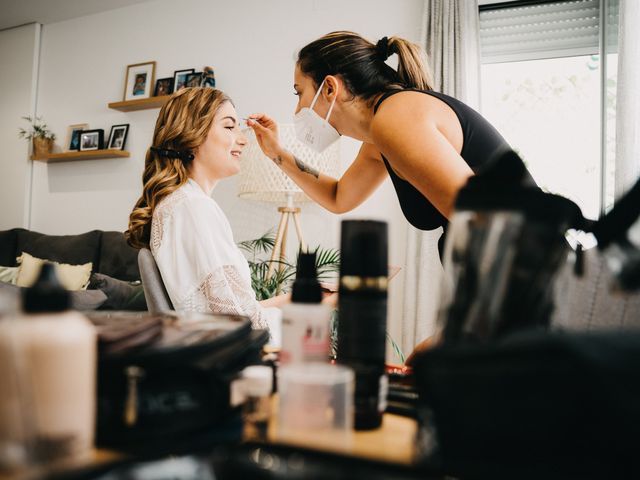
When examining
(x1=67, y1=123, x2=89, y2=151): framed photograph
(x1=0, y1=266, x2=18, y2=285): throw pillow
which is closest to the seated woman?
(x1=0, y1=266, x2=18, y2=285): throw pillow

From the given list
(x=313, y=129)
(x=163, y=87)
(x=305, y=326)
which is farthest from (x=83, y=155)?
(x=305, y=326)

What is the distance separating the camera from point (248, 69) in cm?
373

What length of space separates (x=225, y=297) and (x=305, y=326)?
0.80 m

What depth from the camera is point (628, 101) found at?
2652mm

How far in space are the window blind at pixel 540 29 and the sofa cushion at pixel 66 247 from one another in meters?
3.17

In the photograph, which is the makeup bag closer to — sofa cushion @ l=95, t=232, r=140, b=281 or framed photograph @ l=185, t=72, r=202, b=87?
sofa cushion @ l=95, t=232, r=140, b=281

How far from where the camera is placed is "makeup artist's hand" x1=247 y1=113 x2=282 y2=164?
185 centimetres

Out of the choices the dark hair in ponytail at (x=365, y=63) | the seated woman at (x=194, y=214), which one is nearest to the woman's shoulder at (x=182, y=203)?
the seated woman at (x=194, y=214)

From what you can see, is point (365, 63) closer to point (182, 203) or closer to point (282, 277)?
point (182, 203)

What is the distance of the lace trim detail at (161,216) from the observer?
1369 millimetres

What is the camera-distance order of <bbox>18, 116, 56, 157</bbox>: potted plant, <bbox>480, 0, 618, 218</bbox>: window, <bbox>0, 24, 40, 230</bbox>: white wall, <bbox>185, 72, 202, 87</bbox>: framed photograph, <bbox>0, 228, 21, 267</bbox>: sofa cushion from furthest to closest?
1. <bbox>0, 24, 40, 230</bbox>: white wall
2. <bbox>18, 116, 56, 157</bbox>: potted plant
3. <bbox>0, 228, 21, 267</bbox>: sofa cushion
4. <bbox>185, 72, 202, 87</bbox>: framed photograph
5. <bbox>480, 0, 618, 218</bbox>: window

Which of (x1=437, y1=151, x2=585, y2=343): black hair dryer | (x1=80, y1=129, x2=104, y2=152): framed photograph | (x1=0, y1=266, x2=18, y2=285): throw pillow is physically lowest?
(x1=0, y1=266, x2=18, y2=285): throw pillow

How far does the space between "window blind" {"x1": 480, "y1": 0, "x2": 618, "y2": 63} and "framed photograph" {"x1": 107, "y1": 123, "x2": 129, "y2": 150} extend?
2955 millimetres

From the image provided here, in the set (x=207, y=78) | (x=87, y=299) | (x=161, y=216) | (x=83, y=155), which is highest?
(x=207, y=78)
